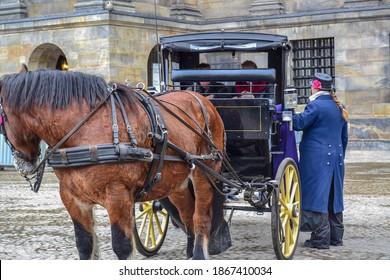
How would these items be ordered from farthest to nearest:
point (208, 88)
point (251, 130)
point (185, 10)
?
point (185, 10) < point (208, 88) < point (251, 130)

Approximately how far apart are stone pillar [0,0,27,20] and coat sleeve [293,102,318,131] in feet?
52.4

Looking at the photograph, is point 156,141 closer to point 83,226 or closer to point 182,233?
point 83,226

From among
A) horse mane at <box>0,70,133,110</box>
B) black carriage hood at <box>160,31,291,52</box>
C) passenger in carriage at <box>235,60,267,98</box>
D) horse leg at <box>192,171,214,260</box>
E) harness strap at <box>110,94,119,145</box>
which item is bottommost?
horse leg at <box>192,171,214,260</box>

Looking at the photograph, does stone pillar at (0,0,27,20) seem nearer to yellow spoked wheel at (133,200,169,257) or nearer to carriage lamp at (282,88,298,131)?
yellow spoked wheel at (133,200,169,257)

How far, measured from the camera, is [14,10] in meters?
22.8

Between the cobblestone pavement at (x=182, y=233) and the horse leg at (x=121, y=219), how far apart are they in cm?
207

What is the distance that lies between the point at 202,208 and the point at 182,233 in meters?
2.16

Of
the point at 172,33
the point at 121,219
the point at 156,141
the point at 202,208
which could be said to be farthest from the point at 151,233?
Result: the point at 172,33

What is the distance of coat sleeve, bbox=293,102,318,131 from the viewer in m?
8.21

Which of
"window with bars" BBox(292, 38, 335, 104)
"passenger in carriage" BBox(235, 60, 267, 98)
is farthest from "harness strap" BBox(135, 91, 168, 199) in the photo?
"window with bars" BBox(292, 38, 335, 104)

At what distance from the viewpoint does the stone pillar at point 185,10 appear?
77.9 ft

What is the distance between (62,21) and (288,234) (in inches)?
583
